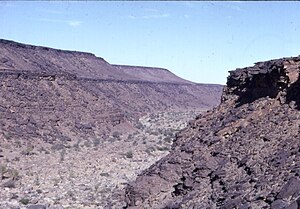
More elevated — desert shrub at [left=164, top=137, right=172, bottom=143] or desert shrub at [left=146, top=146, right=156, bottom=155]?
desert shrub at [left=164, top=137, right=172, bottom=143]

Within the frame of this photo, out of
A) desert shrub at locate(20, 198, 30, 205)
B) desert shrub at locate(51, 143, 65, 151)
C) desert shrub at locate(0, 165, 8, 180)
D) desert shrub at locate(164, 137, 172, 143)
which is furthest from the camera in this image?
desert shrub at locate(164, 137, 172, 143)

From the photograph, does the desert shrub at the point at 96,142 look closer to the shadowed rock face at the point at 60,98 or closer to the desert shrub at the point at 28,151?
the shadowed rock face at the point at 60,98

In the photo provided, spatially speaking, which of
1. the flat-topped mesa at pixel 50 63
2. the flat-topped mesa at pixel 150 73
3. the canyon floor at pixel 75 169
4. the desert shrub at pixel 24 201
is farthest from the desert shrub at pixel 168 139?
the flat-topped mesa at pixel 150 73

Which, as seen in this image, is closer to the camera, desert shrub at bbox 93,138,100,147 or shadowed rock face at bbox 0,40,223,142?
desert shrub at bbox 93,138,100,147

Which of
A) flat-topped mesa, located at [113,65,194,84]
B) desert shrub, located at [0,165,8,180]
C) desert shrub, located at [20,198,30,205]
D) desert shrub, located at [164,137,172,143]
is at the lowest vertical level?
desert shrub, located at [20,198,30,205]

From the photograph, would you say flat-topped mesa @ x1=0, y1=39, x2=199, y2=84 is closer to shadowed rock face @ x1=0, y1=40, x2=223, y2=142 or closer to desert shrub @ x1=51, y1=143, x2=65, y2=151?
shadowed rock face @ x1=0, y1=40, x2=223, y2=142

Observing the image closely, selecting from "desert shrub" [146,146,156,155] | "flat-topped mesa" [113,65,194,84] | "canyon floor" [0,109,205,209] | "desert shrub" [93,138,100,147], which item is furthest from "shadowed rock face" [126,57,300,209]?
"flat-topped mesa" [113,65,194,84]

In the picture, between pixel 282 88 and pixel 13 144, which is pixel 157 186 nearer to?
pixel 282 88
